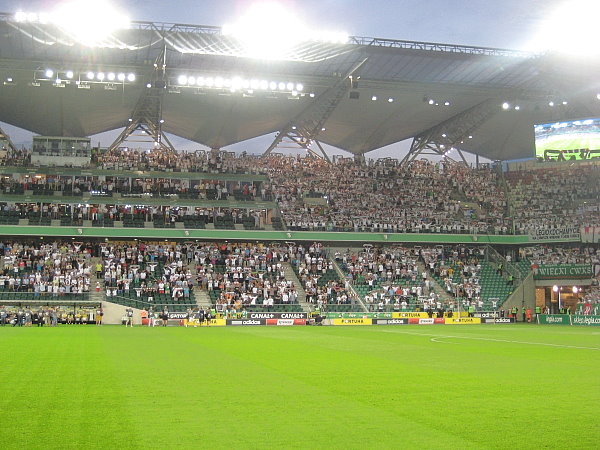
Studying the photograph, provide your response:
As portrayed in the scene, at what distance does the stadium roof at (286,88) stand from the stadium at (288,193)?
245 millimetres

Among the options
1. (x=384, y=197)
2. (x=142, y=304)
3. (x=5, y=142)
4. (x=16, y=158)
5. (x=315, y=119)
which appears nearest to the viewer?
(x=142, y=304)

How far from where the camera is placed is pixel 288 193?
6425cm

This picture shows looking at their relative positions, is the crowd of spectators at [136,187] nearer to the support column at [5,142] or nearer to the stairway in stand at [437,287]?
the support column at [5,142]

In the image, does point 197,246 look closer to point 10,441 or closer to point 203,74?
point 203,74

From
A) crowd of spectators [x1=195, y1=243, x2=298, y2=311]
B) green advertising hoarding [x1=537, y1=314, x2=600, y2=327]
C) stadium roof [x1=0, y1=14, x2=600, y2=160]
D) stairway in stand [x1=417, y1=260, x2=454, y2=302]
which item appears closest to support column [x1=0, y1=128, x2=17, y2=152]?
stadium roof [x1=0, y1=14, x2=600, y2=160]

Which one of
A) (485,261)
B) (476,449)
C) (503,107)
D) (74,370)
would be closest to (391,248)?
(485,261)

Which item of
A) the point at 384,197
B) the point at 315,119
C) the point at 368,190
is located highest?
the point at 315,119

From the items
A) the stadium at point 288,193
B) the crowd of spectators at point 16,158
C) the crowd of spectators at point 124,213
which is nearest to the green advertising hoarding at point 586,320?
the stadium at point 288,193

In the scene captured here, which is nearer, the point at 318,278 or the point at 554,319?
the point at 554,319

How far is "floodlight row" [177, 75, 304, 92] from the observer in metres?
52.7

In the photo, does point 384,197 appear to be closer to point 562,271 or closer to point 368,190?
point 368,190

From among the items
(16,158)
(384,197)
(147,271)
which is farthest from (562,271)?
(16,158)

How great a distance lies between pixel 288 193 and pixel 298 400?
173 ft

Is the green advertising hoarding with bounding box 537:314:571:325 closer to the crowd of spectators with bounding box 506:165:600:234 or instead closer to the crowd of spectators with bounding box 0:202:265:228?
the crowd of spectators with bounding box 506:165:600:234
